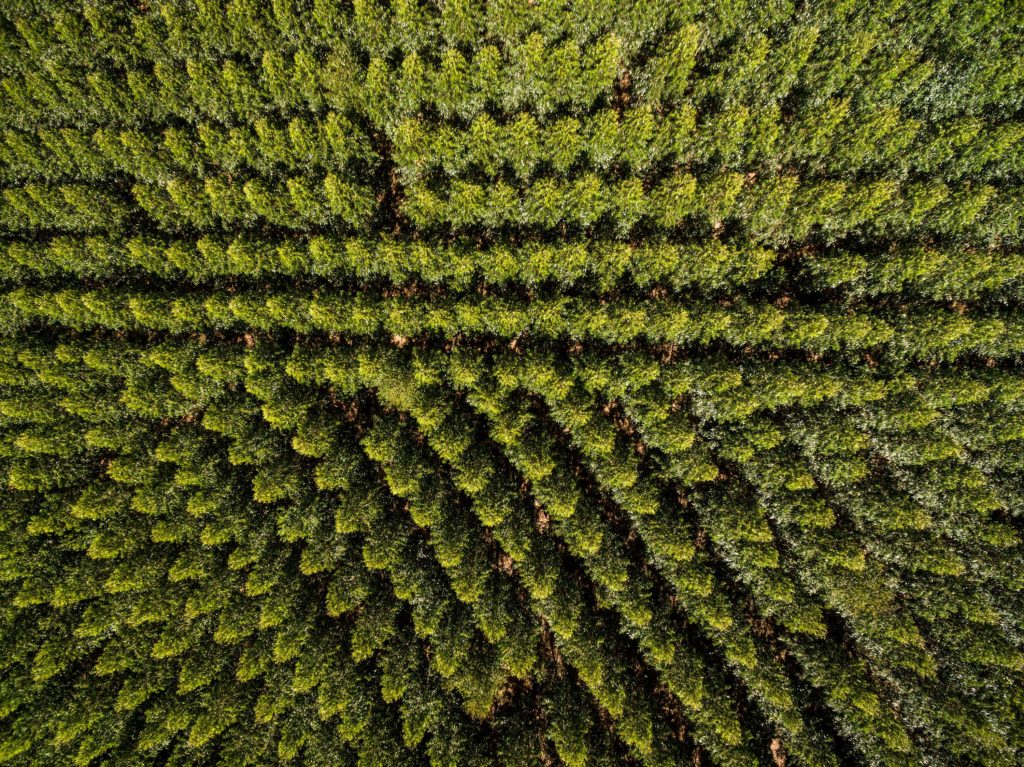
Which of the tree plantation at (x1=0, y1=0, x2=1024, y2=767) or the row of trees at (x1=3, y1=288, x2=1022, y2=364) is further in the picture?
the row of trees at (x1=3, y1=288, x2=1022, y2=364)

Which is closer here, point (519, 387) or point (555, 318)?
point (555, 318)

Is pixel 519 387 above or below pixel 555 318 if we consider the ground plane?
below

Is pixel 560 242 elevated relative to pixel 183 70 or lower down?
lower down

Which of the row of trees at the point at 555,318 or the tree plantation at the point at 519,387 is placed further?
the row of trees at the point at 555,318

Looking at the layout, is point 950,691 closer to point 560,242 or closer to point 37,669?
point 560,242

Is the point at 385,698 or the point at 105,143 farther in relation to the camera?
the point at 105,143

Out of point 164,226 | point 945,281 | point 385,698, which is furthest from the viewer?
point 164,226

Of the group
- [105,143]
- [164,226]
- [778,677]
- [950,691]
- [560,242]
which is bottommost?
[950,691]

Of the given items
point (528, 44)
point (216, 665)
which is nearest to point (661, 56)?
point (528, 44)
